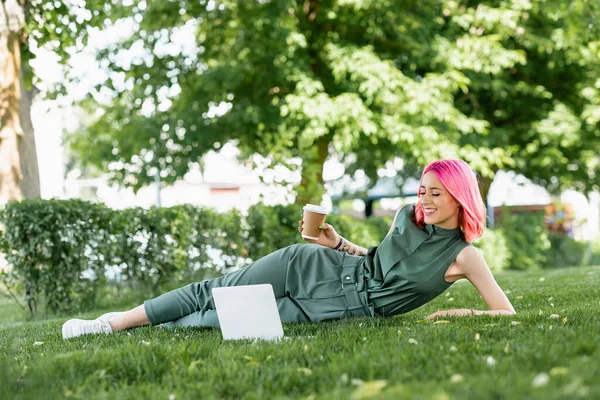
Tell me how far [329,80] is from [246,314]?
11821mm

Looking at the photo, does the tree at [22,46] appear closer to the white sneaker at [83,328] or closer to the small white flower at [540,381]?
the white sneaker at [83,328]

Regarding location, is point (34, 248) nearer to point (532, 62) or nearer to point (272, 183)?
point (272, 183)

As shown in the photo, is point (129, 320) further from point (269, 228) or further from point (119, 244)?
point (269, 228)

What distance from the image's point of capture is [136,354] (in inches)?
132

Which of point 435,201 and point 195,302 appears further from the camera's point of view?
point 195,302

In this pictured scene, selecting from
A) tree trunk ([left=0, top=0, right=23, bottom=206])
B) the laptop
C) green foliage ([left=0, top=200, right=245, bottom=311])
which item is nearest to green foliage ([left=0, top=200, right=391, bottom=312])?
green foliage ([left=0, top=200, right=245, bottom=311])

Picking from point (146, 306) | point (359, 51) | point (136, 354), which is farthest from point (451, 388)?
point (359, 51)

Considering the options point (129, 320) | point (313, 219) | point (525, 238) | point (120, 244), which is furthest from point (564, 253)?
point (129, 320)

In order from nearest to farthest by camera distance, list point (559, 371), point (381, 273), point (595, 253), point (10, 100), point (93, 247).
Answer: point (559, 371) < point (381, 273) < point (93, 247) < point (10, 100) < point (595, 253)

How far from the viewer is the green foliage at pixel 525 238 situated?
1827 cm

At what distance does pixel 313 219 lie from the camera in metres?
4.52

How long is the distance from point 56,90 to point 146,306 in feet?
34.8

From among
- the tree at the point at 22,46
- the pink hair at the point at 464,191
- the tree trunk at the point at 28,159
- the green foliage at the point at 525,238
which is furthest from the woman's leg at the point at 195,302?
the green foliage at the point at 525,238

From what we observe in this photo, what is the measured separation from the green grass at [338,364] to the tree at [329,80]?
9.98m
